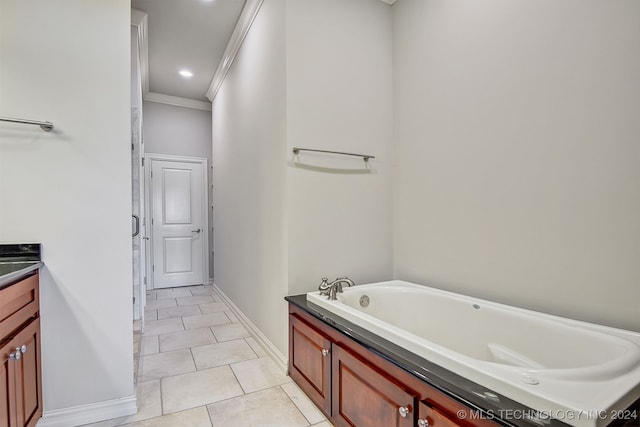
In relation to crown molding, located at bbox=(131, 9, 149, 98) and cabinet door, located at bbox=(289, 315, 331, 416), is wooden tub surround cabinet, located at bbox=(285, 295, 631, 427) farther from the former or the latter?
crown molding, located at bbox=(131, 9, 149, 98)

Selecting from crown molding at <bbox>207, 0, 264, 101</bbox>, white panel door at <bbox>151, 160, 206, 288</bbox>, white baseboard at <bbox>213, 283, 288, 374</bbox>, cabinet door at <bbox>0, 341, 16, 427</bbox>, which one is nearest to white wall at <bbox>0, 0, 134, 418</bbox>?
cabinet door at <bbox>0, 341, 16, 427</bbox>

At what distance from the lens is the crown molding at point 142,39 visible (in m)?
2.91

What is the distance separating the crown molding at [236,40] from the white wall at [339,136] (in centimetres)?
75

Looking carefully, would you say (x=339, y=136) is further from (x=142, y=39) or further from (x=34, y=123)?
(x=142, y=39)

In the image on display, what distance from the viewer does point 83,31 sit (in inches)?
68.0

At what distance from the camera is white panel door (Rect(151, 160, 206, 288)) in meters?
4.79

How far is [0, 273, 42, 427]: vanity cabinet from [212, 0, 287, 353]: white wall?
1.37 metres

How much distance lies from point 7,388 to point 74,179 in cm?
99

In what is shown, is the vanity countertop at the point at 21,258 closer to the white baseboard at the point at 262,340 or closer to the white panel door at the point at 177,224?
the white baseboard at the point at 262,340

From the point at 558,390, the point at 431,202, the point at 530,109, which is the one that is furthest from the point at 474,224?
the point at 558,390

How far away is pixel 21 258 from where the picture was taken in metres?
1.59

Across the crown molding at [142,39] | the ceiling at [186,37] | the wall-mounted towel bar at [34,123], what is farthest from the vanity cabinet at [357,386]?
the crown molding at [142,39]

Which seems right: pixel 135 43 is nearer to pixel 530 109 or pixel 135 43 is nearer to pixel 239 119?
pixel 239 119

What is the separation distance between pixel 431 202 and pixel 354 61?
1262mm
